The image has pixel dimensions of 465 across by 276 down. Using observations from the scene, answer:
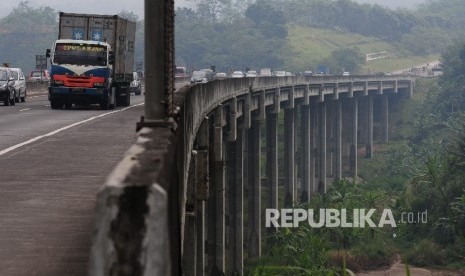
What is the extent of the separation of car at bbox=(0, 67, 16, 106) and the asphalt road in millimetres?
16418

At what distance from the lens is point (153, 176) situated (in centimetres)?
603

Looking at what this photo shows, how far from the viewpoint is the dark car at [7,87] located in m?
48.9

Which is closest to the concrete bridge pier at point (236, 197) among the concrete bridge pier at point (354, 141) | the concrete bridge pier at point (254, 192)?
the concrete bridge pier at point (254, 192)

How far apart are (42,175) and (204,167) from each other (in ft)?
12.0

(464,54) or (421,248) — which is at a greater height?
(464,54)

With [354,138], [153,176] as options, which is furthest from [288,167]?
[153,176]

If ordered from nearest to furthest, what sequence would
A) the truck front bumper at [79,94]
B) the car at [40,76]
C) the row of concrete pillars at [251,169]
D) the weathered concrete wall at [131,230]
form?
the weathered concrete wall at [131,230] < the row of concrete pillars at [251,169] < the truck front bumper at [79,94] < the car at [40,76]

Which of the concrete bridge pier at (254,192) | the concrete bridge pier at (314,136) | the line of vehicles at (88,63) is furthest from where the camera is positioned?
the concrete bridge pier at (314,136)

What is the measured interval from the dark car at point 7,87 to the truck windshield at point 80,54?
5.25 metres

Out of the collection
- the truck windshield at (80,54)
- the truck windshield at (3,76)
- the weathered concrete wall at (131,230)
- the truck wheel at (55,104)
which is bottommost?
the truck wheel at (55,104)

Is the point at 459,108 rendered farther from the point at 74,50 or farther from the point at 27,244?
the point at 27,244

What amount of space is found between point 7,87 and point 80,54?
606 cm

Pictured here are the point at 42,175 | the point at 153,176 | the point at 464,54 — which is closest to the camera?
the point at 153,176

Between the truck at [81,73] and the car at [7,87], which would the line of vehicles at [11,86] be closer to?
the car at [7,87]
